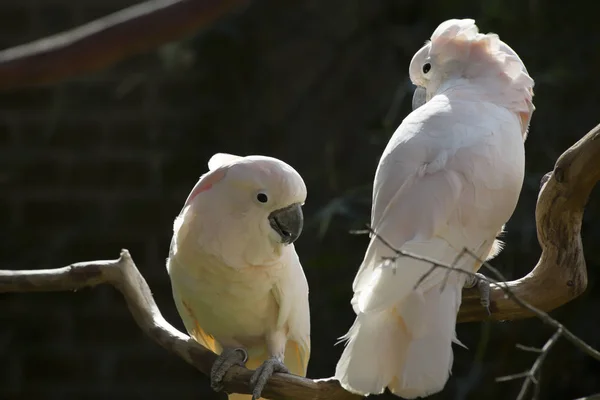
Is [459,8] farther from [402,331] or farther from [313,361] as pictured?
[402,331]

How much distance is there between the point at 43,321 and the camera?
299cm

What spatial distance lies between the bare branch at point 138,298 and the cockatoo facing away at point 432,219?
0.25 meters

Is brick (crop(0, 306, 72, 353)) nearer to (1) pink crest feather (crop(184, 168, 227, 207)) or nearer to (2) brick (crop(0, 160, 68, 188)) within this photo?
(2) brick (crop(0, 160, 68, 188))

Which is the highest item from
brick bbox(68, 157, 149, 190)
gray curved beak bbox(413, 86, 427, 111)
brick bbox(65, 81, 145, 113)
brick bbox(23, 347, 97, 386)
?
gray curved beak bbox(413, 86, 427, 111)

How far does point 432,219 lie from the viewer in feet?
4.28

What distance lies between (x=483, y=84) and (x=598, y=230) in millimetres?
1005

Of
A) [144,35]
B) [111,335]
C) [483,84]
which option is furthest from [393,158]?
[111,335]

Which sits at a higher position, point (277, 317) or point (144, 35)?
point (144, 35)

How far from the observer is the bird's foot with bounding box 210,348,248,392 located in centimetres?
153

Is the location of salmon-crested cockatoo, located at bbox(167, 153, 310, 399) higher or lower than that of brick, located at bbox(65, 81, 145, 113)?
lower

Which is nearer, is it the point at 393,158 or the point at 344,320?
the point at 393,158

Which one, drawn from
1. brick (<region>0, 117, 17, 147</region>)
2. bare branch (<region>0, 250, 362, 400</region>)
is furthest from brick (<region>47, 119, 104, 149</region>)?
bare branch (<region>0, 250, 362, 400</region>)

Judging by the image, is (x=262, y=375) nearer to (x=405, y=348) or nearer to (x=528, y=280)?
(x=405, y=348)

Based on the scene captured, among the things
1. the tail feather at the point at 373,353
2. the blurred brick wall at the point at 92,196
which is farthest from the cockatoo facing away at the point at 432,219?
the blurred brick wall at the point at 92,196
